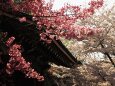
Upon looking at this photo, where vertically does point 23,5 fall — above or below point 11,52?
above

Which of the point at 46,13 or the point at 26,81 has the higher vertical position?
the point at 46,13

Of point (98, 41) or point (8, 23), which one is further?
point (98, 41)

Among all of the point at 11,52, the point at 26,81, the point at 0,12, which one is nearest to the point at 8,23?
the point at 0,12

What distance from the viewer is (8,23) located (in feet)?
18.8

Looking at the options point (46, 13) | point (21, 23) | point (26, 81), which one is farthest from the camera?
point (26, 81)

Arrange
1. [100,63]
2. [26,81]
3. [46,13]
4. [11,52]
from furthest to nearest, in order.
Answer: [100,63], [26,81], [46,13], [11,52]

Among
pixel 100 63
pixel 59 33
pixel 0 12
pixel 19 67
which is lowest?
pixel 100 63

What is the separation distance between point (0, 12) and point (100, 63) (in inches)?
779

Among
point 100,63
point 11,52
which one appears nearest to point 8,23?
point 11,52

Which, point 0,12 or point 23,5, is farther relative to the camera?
point 23,5

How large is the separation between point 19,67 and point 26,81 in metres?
1.87

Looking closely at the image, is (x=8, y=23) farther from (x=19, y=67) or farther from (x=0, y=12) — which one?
(x=19, y=67)

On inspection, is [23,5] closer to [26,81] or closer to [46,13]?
[46,13]

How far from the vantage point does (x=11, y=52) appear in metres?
4.71
